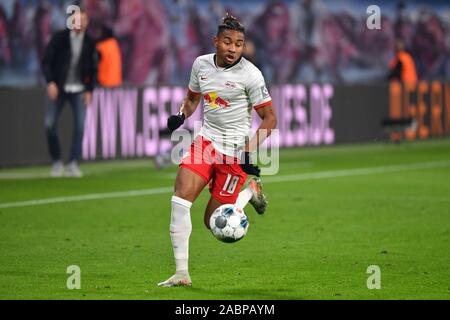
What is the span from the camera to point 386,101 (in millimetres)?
29078

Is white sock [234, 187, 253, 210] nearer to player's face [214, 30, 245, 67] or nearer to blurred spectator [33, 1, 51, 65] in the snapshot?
player's face [214, 30, 245, 67]

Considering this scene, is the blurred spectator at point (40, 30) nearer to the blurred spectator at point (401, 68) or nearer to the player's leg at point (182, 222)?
the blurred spectator at point (401, 68)

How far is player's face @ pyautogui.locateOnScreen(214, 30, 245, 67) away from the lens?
10.4 m

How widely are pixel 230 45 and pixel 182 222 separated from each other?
1.42 metres

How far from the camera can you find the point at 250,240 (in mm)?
13266

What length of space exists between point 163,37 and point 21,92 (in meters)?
9.65

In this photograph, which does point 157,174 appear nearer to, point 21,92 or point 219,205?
point 21,92

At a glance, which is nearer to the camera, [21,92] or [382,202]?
[382,202]

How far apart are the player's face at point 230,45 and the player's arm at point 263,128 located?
17.9 inches

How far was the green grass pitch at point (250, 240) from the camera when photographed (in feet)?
33.5

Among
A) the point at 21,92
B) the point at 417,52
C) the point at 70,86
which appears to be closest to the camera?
the point at 70,86

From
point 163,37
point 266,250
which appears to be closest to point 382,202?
point 266,250

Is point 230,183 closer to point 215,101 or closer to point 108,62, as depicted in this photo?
point 215,101

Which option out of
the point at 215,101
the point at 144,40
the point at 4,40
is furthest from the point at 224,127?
the point at 144,40
